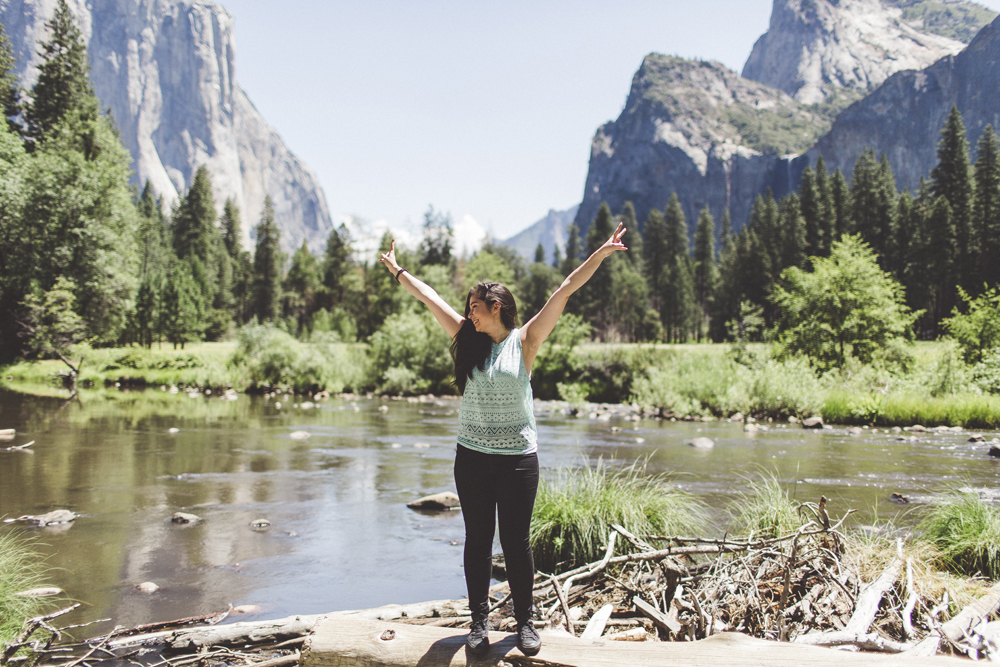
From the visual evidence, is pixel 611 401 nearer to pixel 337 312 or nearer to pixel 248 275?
pixel 337 312

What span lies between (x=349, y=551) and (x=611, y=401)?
22350 millimetres

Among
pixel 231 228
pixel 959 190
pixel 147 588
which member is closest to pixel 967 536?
pixel 147 588

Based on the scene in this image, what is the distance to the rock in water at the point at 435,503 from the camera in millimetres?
9648

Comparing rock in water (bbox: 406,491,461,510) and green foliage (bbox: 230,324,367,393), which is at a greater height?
green foliage (bbox: 230,324,367,393)

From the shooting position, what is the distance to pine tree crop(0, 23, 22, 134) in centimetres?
4145

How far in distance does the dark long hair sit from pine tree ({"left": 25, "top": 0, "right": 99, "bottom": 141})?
51255mm

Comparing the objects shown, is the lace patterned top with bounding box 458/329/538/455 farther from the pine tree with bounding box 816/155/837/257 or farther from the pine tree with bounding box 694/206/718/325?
the pine tree with bounding box 694/206/718/325

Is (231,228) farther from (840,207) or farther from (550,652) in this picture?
(550,652)

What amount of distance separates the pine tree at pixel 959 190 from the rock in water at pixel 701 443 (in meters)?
52.5

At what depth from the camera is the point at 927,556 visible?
548 cm

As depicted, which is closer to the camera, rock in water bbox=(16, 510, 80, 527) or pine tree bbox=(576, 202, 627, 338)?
rock in water bbox=(16, 510, 80, 527)

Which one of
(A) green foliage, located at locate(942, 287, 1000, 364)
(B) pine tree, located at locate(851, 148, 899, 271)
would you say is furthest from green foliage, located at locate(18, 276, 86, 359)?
(B) pine tree, located at locate(851, 148, 899, 271)

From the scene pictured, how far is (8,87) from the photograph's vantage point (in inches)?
1660

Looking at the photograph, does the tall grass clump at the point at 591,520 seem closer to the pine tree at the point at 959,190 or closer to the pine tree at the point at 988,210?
the pine tree at the point at 988,210
